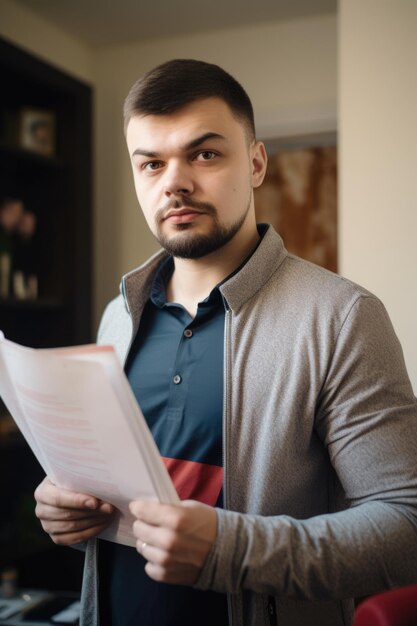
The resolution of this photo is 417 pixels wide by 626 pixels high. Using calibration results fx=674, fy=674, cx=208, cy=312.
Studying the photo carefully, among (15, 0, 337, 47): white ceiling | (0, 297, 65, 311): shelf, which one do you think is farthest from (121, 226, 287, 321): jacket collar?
(15, 0, 337, 47): white ceiling

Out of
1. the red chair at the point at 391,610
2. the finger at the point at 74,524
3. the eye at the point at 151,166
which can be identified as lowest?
the red chair at the point at 391,610

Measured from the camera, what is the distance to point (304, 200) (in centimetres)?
432

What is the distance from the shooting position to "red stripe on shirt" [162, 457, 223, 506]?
1062mm

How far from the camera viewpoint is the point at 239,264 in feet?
3.97

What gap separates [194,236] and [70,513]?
1.58 feet

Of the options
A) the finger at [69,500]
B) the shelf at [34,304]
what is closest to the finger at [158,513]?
the finger at [69,500]

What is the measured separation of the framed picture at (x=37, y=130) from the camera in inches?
122

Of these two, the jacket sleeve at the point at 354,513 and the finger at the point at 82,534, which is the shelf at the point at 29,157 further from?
the jacket sleeve at the point at 354,513

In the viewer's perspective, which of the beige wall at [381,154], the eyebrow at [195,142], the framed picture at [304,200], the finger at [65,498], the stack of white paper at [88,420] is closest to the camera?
the stack of white paper at [88,420]

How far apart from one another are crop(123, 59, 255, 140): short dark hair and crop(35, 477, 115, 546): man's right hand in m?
0.62

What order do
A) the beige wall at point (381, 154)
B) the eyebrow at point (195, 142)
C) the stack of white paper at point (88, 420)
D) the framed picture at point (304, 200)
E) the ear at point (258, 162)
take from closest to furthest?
1. the stack of white paper at point (88, 420)
2. the eyebrow at point (195, 142)
3. the ear at point (258, 162)
4. the beige wall at point (381, 154)
5. the framed picture at point (304, 200)

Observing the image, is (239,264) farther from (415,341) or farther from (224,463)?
(415,341)

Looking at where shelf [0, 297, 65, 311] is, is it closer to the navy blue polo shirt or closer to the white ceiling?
the white ceiling

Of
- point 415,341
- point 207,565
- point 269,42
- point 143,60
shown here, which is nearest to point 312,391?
point 207,565
